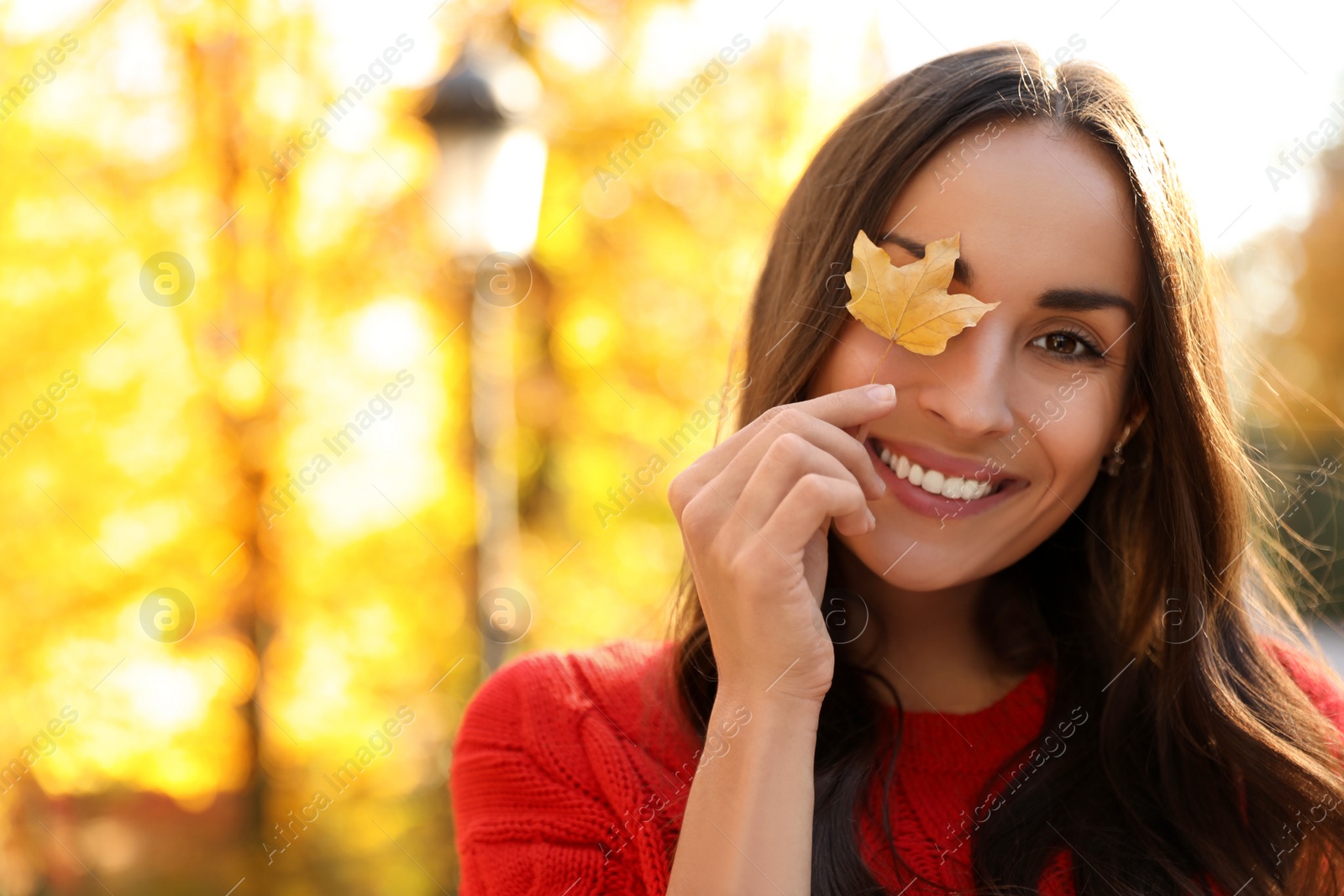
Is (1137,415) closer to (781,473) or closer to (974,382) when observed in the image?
(974,382)

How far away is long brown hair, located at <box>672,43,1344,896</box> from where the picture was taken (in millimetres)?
1763

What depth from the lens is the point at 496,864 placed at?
5.85 feet

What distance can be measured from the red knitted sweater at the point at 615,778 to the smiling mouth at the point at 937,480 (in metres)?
0.49

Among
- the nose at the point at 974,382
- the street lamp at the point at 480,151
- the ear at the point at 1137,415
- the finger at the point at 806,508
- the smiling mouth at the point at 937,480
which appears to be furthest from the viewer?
the street lamp at the point at 480,151

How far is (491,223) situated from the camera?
14.0ft

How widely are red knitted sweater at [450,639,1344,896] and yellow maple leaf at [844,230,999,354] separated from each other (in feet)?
2.52

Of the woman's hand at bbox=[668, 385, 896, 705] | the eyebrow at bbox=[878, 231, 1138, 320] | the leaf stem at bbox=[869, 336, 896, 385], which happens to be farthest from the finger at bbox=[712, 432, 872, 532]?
the eyebrow at bbox=[878, 231, 1138, 320]

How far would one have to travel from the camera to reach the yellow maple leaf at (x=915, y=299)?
61.9 inches

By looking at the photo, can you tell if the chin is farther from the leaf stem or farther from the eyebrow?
the eyebrow

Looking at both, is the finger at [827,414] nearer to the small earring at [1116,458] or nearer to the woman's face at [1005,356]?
the woman's face at [1005,356]

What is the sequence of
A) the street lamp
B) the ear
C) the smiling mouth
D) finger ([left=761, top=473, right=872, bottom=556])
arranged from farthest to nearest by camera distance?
1. the street lamp
2. the ear
3. the smiling mouth
4. finger ([left=761, top=473, right=872, bottom=556])

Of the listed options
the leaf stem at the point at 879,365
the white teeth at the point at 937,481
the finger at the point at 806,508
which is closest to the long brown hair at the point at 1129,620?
the leaf stem at the point at 879,365

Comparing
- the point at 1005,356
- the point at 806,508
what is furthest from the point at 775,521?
the point at 1005,356

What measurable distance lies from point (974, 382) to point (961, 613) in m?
0.68
